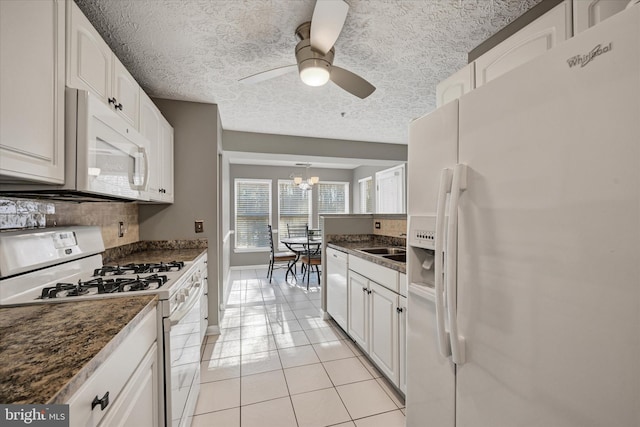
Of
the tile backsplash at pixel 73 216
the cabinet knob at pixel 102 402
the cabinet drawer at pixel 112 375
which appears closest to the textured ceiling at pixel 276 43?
the tile backsplash at pixel 73 216

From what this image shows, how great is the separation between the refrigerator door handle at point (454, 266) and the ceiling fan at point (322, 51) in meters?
0.94

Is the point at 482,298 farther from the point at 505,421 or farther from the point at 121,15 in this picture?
the point at 121,15

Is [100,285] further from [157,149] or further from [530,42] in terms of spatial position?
[530,42]

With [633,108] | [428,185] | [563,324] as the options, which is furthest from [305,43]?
[563,324]

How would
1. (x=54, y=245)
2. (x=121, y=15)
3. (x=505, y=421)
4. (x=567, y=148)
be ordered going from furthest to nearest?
(x=121, y=15) < (x=54, y=245) < (x=505, y=421) < (x=567, y=148)

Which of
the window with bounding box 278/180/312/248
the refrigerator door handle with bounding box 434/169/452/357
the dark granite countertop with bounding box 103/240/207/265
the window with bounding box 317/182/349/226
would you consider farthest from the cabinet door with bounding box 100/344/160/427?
the window with bounding box 317/182/349/226

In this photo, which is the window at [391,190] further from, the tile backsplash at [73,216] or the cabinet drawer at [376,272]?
the tile backsplash at [73,216]

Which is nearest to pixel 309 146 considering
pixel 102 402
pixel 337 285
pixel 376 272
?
pixel 337 285

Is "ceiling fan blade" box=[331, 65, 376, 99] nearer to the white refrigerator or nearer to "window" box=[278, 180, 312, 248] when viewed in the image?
the white refrigerator

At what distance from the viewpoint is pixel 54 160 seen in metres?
1.06

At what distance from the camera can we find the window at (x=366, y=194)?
6.10 meters

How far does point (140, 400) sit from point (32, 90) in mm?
1203

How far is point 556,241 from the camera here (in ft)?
2.32

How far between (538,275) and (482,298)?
0.20m
